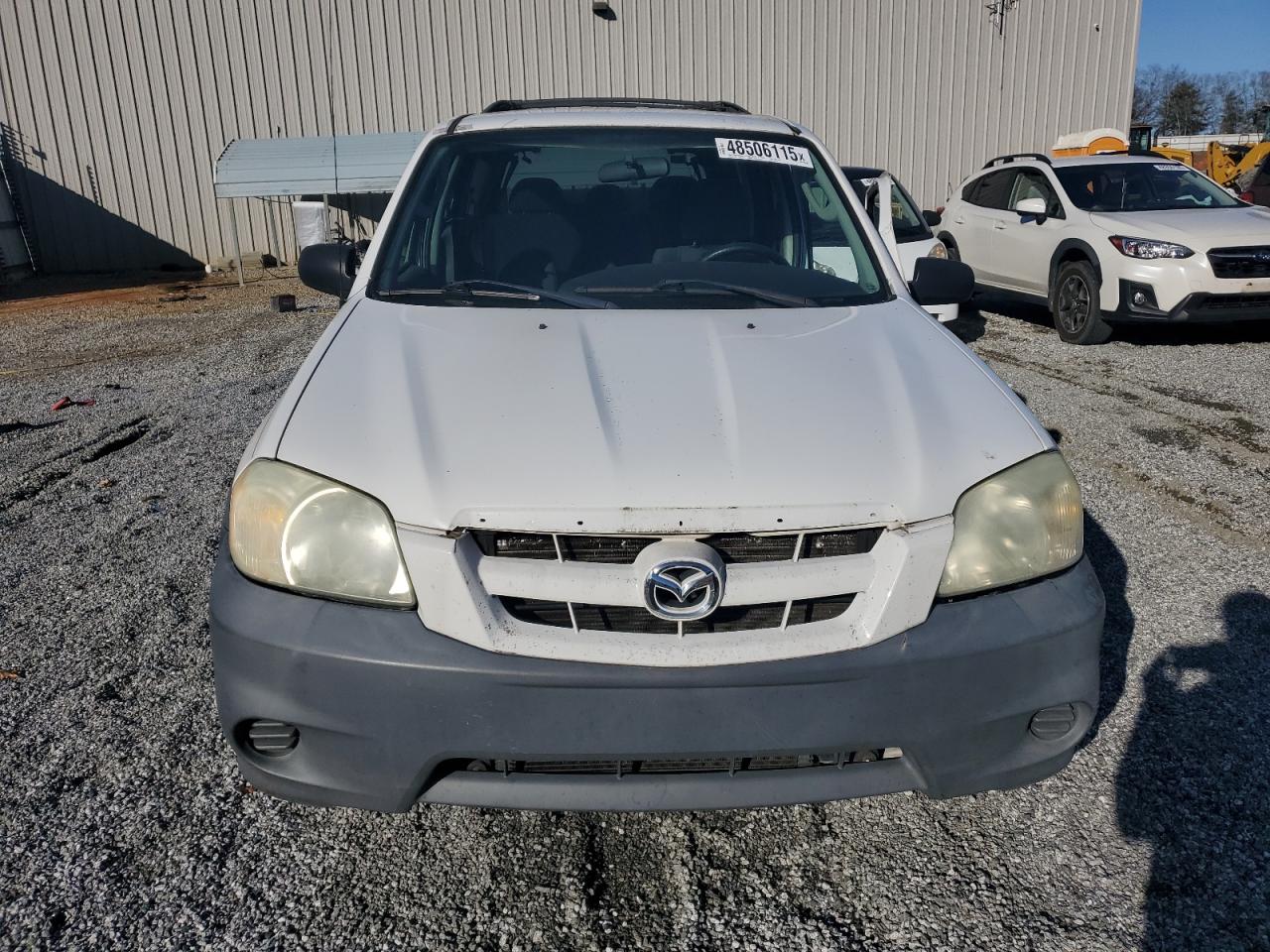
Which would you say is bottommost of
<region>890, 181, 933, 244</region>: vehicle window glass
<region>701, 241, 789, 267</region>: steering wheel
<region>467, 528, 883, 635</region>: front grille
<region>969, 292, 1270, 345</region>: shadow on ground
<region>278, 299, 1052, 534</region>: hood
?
<region>969, 292, 1270, 345</region>: shadow on ground

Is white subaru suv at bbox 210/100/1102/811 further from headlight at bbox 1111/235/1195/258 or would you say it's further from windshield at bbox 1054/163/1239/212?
windshield at bbox 1054/163/1239/212

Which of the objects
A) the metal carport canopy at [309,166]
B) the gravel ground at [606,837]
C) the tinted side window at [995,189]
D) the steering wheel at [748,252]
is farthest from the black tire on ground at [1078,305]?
the metal carport canopy at [309,166]

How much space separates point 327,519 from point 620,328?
979mm

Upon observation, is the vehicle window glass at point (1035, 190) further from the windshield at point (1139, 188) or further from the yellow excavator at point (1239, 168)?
the yellow excavator at point (1239, 168)

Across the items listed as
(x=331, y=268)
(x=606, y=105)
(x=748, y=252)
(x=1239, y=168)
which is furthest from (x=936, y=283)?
(x=1239, y=168)

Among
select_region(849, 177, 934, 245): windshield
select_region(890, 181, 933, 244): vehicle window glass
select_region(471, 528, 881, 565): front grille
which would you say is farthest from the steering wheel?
select_region(890, 181, 933, 244): vehicle window glass

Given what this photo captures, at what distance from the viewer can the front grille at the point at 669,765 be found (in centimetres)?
188

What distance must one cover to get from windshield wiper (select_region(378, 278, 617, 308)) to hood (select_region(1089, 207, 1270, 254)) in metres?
7.23

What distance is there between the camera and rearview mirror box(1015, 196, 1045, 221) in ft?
30.8

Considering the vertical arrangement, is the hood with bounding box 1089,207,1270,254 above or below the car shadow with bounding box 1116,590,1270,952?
above

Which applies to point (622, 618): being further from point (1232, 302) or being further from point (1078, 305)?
point (1078, 305)

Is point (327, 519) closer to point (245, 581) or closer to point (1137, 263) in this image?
point (245, 581)

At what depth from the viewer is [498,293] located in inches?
112

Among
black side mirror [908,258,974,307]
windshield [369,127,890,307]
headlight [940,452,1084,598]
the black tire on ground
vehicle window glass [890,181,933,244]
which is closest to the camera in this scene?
headlight [940,452,1084,598]
